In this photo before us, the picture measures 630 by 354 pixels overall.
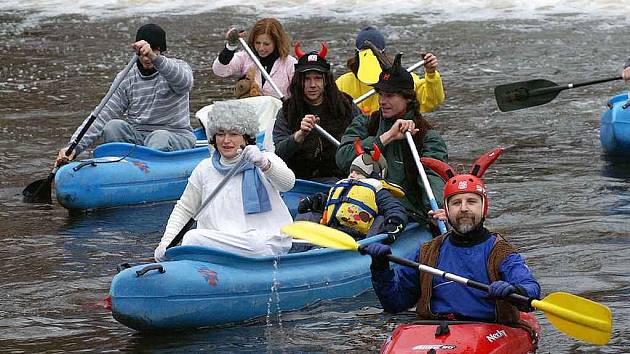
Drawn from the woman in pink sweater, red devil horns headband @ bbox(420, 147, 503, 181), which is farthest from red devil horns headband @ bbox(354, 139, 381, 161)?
the woman in pink sweater

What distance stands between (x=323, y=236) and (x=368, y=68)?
9.59 ft

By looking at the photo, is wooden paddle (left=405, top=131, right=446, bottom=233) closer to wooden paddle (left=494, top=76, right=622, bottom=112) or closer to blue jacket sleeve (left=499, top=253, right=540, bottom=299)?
blue jacket sleeve (left=499, top=253, right=540, bottom=299)

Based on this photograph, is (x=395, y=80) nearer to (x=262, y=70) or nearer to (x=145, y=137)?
(x=262, y=70)

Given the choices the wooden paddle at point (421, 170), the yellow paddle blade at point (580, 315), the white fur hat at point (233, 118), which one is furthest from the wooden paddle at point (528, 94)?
the yellow paddle blade at point (580, 315)

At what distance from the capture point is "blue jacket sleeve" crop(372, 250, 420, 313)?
647cm

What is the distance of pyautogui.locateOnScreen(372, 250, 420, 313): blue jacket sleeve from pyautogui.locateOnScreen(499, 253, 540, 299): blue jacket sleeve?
454mm

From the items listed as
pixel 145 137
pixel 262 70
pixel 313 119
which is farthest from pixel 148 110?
pixel 313 119

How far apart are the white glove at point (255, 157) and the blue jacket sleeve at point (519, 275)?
1.82 meters

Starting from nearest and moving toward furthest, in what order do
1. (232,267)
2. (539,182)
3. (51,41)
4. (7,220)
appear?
(232,267)
(7,220)
(539,182)
(51,41)

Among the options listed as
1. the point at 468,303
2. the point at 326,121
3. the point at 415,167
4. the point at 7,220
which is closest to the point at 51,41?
the point at 7,220

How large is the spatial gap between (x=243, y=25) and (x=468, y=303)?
1572cm

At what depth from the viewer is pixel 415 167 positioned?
864 centimetres

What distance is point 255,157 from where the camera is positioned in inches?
300

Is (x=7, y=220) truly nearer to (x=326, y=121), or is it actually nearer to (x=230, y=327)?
(x=326, y=121)
